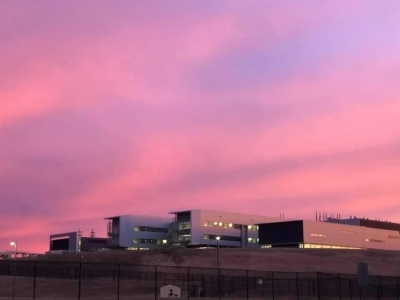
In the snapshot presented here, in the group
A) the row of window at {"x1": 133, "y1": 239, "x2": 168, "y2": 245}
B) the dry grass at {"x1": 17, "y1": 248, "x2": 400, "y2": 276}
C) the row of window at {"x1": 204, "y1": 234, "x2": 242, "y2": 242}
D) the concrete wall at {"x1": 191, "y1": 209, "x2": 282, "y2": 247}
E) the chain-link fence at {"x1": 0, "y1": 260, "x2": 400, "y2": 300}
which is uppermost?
the concrete wall at {"x1": 191, "y1": 209, "x2": 282, "y2": 247}

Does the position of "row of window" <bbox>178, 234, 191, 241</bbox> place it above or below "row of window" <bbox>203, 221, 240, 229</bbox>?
below

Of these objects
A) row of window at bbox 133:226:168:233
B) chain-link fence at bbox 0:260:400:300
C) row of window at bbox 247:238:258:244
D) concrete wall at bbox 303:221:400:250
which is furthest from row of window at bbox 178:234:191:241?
chain-link fence at bbox 0:260:400:300

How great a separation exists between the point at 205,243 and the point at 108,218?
35332 mm

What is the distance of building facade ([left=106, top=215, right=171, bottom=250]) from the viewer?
18038 centimetres

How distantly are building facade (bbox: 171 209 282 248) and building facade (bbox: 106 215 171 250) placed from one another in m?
7.87

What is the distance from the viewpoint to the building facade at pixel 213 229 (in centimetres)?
17150

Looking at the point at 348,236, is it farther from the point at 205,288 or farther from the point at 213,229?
the point at 205,288

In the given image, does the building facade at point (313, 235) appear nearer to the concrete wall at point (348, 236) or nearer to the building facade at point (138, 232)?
the concrete wall at point (348, 236)

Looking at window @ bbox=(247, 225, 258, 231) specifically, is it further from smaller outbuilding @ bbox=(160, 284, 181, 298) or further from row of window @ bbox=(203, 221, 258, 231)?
smaller outbuilding @ bbox=(160, 284, 181, 298)

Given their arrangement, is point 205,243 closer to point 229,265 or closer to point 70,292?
point 229,265

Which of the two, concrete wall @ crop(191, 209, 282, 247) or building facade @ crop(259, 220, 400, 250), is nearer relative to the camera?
building facade @ crop(259, 220, 400, 250)

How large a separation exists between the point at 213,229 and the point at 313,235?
1249 inches

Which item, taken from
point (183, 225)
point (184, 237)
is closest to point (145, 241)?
point (184, 237)

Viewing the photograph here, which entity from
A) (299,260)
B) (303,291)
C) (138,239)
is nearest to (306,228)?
(299,260)
